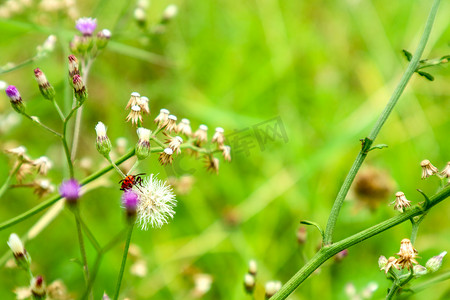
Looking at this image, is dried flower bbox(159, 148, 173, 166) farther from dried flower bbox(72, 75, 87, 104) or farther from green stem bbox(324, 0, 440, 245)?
green stem bbox(324, 0, 440, 245)

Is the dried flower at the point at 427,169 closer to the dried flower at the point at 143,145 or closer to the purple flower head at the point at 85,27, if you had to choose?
the dried flower at the point at 143,145

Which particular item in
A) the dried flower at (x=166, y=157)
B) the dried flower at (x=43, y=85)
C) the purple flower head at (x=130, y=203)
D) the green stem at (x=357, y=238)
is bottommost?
the green stem at (x=357, y=238)

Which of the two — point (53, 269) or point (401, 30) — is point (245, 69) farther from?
point (53, 269)

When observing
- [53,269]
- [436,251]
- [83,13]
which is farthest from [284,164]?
[83,13]

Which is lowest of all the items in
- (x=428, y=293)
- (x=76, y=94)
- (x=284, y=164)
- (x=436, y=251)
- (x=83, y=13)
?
(x=428, y=293)

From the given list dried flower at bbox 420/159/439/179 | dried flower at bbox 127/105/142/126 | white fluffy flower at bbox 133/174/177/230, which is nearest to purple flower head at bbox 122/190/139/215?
white fluffy flower at bbox 133/174/177/230

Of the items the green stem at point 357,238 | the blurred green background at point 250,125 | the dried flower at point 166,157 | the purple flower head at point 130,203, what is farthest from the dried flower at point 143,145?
the blurred green background at point 250,125
